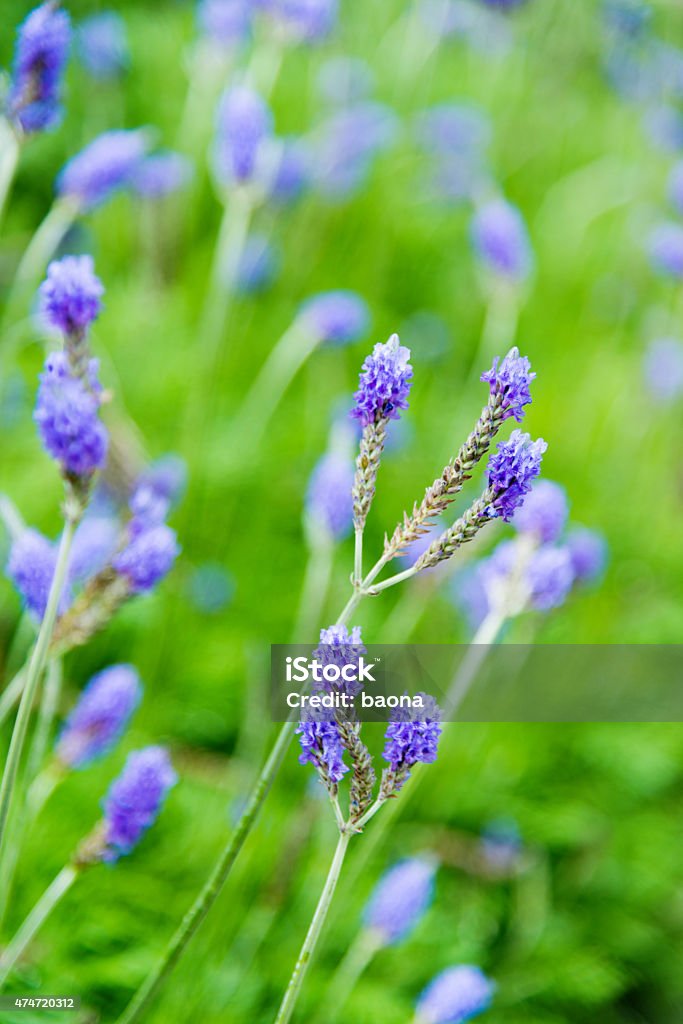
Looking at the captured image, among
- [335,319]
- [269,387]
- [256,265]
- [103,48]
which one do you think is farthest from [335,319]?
[103,48]

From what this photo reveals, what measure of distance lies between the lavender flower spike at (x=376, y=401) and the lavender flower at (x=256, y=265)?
1.34 metres

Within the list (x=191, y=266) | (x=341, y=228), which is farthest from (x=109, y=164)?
(x=341, y=228)

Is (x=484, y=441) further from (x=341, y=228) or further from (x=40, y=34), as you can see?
(x=341, y=228)

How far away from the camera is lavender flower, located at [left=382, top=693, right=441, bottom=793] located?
1.84 feet

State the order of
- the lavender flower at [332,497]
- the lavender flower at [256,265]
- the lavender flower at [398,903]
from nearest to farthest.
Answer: the lavender flower at [398,903], the lavender flower at [332,497], the lavender flower at [256,265]

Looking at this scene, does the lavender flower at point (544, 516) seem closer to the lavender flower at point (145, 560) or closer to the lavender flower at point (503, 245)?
the lavender flower at point (145, 560)

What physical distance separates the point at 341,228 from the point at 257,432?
0.90 meters

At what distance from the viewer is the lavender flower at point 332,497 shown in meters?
1.04

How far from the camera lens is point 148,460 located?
1476 mm

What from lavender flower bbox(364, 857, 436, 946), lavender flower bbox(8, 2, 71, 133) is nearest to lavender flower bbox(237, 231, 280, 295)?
lavender flower bbox(8, 2, 71, 133)

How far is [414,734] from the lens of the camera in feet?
1.85

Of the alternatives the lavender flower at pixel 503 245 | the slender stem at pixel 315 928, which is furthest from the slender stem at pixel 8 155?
the lavender flower at pixel 503 245

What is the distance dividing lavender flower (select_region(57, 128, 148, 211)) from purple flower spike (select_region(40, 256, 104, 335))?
50 cm

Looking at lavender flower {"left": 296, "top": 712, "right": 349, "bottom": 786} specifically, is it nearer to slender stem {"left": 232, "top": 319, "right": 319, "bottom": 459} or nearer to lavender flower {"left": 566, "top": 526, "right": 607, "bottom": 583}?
lavender flower {"left": 566, "top": 526, "right": 607, "bottom": 583}
